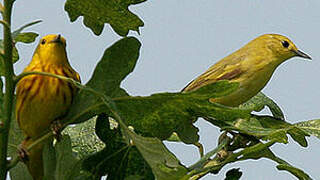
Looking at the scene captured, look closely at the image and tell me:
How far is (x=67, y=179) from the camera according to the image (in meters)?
1.46

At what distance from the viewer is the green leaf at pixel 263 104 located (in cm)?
196

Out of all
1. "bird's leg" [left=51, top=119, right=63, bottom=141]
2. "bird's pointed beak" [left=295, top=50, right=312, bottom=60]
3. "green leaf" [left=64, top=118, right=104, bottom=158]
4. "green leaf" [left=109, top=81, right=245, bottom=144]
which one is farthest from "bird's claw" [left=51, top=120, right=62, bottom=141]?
"bird's pointed beak" [left=295, top=50, right=312, bottom=60]

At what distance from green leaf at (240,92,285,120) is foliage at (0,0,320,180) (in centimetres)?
20

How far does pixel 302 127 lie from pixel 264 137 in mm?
286

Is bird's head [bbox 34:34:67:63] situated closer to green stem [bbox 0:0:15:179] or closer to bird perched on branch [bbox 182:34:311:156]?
green stem [bbox 0:0:15:179]

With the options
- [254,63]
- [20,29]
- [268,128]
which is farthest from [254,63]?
[20,29]

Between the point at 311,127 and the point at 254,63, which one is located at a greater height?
the point at 311,127

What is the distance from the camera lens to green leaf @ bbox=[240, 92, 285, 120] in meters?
1.96

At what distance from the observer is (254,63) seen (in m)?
2.75

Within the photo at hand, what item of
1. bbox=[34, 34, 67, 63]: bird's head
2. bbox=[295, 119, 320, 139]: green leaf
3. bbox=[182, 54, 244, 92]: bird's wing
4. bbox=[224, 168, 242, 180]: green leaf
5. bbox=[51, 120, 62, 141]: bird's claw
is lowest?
bbox=[182, 54, 244, 92]: bird's wing

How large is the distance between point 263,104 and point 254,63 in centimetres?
74

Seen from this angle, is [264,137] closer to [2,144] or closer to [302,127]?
[302,127]

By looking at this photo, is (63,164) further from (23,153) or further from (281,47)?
(281,47)

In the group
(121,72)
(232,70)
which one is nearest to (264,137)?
(121,72)
